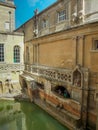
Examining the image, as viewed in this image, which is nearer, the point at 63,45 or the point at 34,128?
Answer: the point at 34,128

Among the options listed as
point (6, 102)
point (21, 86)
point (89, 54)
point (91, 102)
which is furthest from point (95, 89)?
point (21, 86)

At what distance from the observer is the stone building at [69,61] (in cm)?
1001

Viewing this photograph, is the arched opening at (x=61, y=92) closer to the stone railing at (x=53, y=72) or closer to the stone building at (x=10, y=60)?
the stone railing at (x=53, y=72)

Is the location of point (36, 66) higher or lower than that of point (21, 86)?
higher

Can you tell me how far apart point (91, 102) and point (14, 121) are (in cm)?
638

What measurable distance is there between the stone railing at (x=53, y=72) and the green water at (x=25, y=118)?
3237 millimetres

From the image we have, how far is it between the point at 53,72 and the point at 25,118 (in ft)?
15.3

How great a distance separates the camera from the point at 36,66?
17.4m

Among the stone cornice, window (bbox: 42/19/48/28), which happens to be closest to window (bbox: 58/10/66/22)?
the stone cornice

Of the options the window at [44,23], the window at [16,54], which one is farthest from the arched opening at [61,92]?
the window at [16,54]

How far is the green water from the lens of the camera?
36.4ft

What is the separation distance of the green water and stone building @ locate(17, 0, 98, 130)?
3.34ft

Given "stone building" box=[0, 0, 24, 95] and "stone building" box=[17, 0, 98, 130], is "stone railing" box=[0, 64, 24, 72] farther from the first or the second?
"stone building" box=[17, 0, 98, 130]

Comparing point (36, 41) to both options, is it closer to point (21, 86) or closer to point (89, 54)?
point (21, 86)
